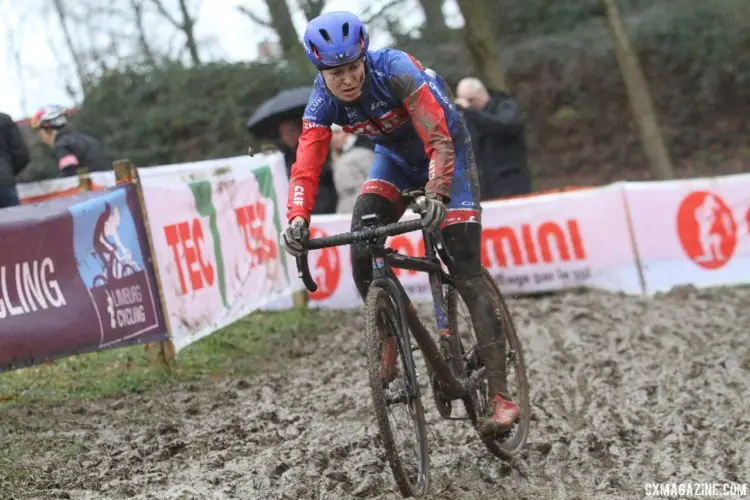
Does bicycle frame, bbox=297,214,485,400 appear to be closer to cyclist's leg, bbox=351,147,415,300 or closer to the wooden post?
cyclist's leg, bbox=351,147,415,300

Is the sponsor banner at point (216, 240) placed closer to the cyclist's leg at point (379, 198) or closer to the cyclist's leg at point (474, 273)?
the cyclist's leg at point (379, 198)

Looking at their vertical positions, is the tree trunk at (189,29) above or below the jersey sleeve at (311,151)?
above

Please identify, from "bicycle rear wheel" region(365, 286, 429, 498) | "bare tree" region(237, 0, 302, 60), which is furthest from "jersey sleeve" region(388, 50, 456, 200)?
"bare tree" region(237, 0, 302, 60)

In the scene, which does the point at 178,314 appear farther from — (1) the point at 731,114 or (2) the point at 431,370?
(1) the point at 731,114

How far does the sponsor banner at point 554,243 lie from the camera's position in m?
11.4

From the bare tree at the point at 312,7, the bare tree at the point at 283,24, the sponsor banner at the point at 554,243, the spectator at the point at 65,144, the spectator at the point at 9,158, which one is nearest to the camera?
the spectator at the point at 9,158

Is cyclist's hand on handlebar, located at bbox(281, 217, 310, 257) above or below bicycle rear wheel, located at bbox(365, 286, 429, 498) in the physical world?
above

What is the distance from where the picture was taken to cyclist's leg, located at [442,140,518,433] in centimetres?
562

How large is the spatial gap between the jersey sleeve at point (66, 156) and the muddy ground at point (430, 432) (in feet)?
11.7

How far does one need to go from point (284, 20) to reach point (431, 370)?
15.2 meters

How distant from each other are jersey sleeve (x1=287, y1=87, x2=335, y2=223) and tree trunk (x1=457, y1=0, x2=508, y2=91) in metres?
11.3

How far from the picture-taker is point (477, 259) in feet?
18.8

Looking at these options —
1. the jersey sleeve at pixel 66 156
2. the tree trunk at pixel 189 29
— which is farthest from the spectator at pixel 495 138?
the tree trunk at pixel 189 29

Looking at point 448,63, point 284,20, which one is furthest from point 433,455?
point 448,63
